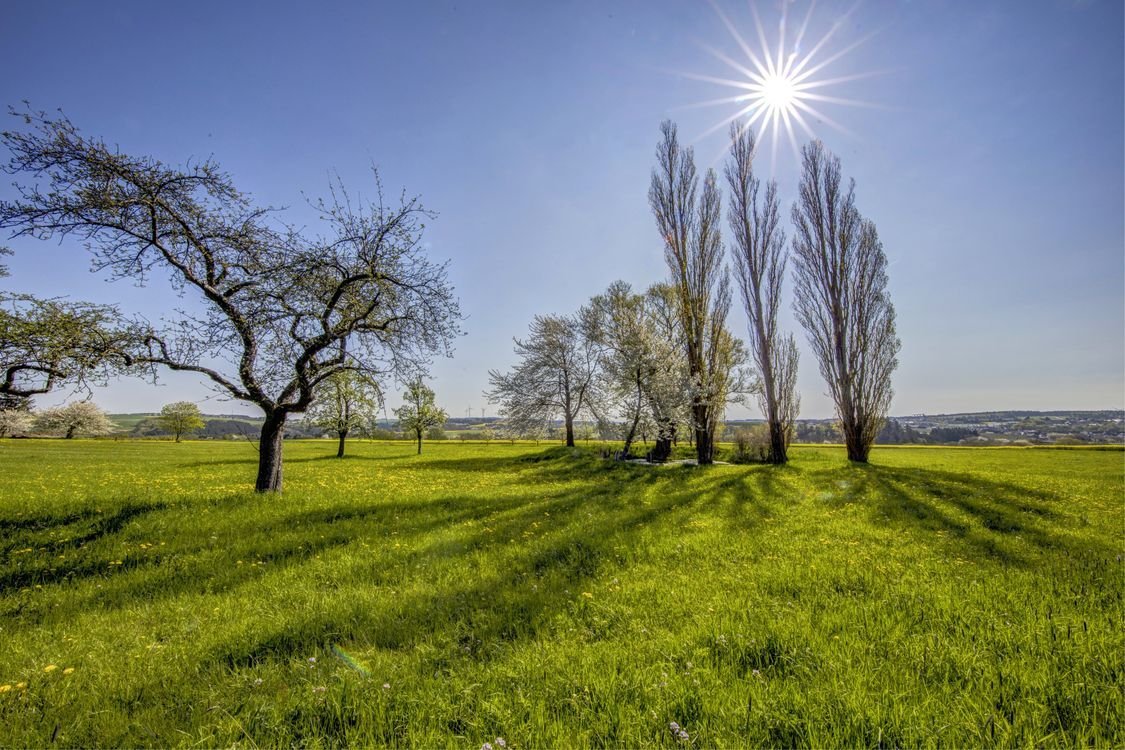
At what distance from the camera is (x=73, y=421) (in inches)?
2258

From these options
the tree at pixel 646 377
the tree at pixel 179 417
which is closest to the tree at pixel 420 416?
the tree at pixel 646 377

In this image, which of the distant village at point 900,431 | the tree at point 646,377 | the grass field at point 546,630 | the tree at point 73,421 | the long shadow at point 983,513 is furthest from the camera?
the tree at point 73,421

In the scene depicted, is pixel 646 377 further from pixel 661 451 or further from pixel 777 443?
pixel 777 443

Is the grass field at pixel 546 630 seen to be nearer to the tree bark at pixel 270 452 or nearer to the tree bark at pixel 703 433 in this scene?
the tree bark at pixel 270 452

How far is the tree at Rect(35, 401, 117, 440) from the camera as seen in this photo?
5656 cm

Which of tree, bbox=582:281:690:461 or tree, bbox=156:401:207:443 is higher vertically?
tree, bbox=582:281:690:461

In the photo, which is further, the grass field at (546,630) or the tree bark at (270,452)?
the tree bark at (270,452)

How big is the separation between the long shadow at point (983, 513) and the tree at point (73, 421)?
8398 centimetres

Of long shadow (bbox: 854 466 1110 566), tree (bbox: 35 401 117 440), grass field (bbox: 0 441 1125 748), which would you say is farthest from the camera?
tree (bbox: 35 401 117 440)

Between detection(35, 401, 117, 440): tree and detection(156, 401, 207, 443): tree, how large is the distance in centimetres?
834

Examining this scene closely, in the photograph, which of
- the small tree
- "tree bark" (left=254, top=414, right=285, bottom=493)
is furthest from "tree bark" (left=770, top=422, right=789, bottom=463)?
the small tree

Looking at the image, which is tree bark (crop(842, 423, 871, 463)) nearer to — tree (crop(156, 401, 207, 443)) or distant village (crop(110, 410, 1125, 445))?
distant village (crop(110, 410, 1125, 445))

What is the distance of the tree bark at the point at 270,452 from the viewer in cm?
1027

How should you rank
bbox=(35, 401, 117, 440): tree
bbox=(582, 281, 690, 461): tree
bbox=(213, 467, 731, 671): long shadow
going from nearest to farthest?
bbox=(213, 467, 731, 671): long shadow → bbox=(582, 281, 690, 461): tree → bbox=(35, 401, 117, 440): tree
